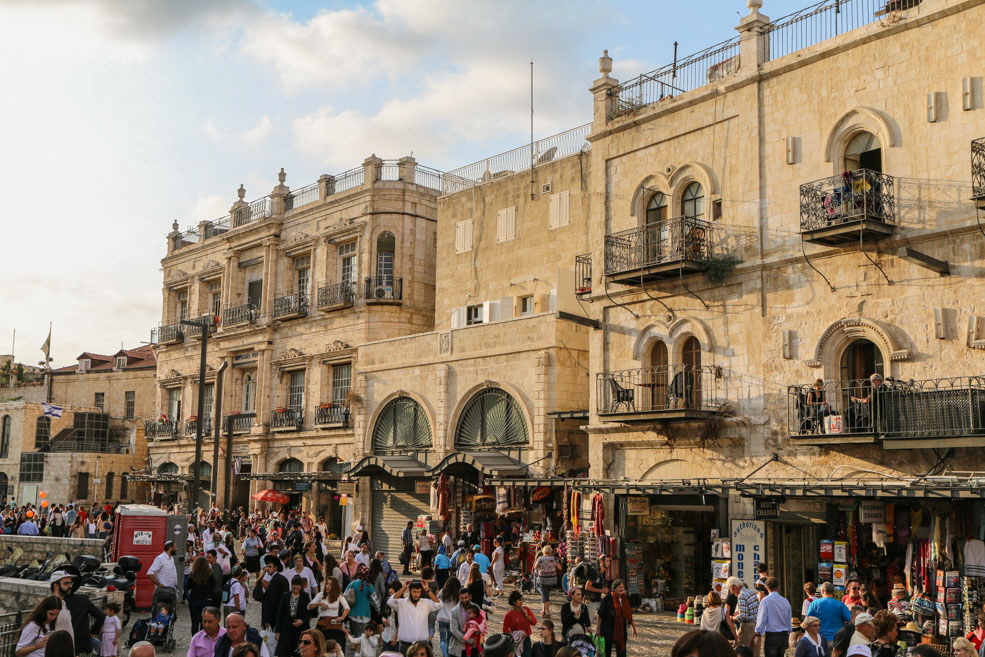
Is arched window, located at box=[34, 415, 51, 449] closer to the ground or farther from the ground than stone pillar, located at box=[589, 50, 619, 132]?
closer to the ground

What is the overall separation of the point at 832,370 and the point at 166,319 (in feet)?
117

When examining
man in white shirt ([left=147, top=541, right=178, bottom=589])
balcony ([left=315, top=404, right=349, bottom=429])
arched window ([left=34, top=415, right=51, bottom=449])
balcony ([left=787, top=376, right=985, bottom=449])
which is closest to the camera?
man in white shirt ([left=147, top=541, right=178, bottom=589])

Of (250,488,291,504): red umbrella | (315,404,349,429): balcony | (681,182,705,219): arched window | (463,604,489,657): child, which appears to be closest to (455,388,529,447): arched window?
(315,404,349,429): balcony

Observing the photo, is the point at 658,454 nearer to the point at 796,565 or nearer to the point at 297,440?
the point at 796,565

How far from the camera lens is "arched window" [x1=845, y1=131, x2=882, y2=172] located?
816 inches

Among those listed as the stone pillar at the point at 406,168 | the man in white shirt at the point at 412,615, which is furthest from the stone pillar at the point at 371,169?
the man in white shirt at the point at 412,615

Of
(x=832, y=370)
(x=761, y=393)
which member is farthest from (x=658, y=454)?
(x=832, y=370)

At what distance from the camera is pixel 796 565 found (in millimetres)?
21359

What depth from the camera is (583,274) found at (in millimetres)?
28719

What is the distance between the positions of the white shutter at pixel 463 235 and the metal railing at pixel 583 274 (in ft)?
18.0

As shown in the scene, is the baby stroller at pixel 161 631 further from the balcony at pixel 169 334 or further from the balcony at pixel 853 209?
the balcony at pixel 169 334

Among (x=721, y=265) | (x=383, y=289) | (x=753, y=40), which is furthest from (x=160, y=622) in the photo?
(x=383, y=289)

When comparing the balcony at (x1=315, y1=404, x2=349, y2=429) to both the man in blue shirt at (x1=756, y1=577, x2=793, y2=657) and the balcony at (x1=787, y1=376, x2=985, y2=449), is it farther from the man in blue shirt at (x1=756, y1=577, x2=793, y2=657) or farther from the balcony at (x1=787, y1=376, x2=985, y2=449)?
the man in blue shirt at (x1=756, y1=577, x2=793, y2=657)

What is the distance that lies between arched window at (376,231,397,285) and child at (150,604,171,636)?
22264 mm
